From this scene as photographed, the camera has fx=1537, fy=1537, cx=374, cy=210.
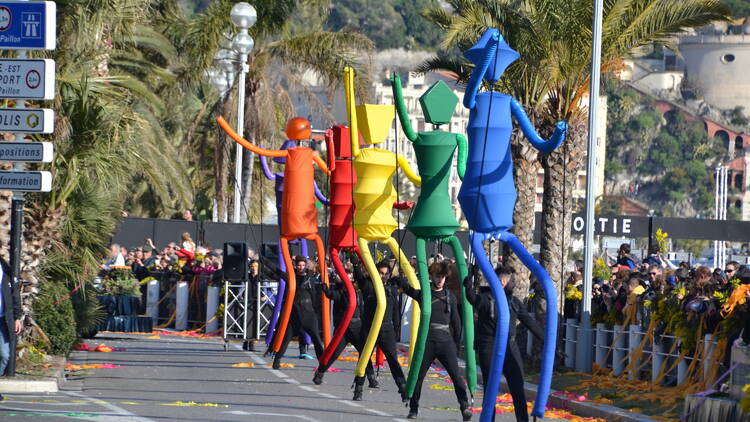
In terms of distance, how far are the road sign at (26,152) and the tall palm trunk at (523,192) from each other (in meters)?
10.6

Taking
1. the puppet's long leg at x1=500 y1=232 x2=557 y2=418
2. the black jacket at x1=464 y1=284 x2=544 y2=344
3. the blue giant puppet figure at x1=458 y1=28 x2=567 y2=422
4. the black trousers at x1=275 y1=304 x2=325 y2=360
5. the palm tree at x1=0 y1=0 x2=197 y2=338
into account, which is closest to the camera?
the puppet's long leg at x1=500 y1=232 x2=557 y2=418

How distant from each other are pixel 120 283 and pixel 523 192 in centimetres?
869

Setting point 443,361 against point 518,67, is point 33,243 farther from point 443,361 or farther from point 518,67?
point 518,67

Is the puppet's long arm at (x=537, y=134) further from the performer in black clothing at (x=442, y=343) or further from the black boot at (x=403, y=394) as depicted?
the black boot at (x=403, y=394)

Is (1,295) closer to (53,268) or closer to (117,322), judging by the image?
(53,268)

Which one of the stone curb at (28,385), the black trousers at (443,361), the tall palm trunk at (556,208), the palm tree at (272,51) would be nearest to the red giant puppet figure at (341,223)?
the black trousers at (443,361)

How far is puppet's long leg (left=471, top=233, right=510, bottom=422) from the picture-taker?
14.0m

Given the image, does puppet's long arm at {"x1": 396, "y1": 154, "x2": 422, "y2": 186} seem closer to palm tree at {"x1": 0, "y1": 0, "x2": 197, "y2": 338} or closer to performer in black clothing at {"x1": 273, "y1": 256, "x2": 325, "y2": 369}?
performer in black clothing at {"x1": 273, "y1": 256, "x2": 325, "y2": 369}

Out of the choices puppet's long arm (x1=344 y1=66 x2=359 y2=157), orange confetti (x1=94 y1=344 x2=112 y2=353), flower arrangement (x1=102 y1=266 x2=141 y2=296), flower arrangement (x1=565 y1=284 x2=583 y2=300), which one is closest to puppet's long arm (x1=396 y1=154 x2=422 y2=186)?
puppet's long arm (x1=344 y1=66 x2=359 y2=157)

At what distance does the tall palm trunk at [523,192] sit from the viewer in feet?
85.2

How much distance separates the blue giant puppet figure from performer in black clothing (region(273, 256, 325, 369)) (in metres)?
7.07

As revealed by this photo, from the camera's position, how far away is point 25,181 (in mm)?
17359

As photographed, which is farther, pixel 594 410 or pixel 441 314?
A: pixel 594 410

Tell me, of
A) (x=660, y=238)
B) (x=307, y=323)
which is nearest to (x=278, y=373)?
(x=307, y=323)
